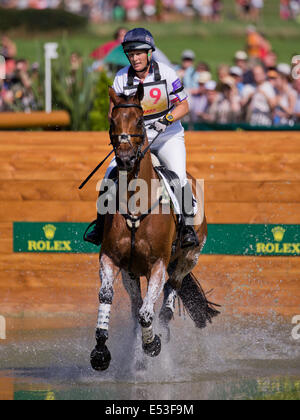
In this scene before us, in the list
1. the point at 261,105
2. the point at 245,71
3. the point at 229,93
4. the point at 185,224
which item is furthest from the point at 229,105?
the point at 185,224

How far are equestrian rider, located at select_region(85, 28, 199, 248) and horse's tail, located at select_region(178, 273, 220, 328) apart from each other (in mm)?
1046

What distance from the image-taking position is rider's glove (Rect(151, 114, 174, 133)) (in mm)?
7617

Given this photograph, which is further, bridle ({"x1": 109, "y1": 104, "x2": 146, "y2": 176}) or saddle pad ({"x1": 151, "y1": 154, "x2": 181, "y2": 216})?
saddle pad ({"x1": 151, "y1": 154, "x2": 181, "y2": 216})

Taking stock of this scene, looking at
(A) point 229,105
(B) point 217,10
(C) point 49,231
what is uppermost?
(B) point 217,10

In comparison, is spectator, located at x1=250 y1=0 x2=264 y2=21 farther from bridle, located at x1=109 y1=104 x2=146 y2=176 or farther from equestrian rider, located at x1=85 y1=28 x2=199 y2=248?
bridle, located at x1=109 y1=104 x2=146 y2=176

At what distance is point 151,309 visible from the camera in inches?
295

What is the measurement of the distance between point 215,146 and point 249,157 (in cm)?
46

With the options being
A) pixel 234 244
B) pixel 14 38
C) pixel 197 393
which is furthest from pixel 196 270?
pixel 14 38

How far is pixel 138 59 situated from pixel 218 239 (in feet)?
11.5

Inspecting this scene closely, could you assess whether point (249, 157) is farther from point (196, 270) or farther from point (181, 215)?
point (181, 215)

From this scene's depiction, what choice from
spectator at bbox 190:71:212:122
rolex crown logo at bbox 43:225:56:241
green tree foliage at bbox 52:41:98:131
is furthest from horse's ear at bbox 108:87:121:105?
spectator at bbox 190:71:212:122

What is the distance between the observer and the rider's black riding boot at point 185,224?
8305 mm

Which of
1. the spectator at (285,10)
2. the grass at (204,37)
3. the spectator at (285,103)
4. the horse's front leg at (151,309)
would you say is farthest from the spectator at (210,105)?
the spectator at (285,10)

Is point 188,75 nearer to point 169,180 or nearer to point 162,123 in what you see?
point 169,180
